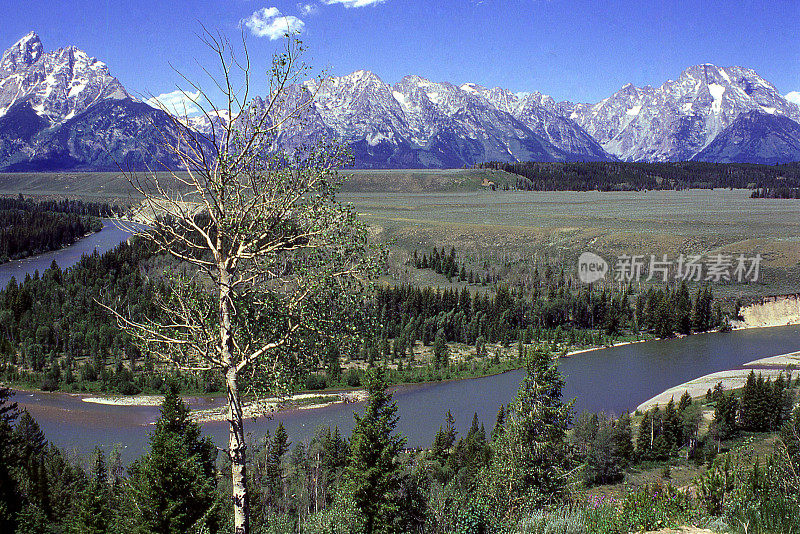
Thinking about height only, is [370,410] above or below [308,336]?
below

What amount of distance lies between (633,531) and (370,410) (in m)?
11.6

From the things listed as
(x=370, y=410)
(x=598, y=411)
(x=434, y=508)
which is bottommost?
(x=598, y=411)

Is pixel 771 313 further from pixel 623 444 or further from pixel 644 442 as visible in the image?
pixel 623 444

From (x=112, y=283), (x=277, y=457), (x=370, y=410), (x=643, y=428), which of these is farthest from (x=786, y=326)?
(x=112, y=283)

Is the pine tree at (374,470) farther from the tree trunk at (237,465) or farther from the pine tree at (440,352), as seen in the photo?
the pine tree at (440,352)

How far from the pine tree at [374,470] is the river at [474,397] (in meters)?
19.9

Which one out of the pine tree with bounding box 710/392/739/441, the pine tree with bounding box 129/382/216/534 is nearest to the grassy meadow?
the pine tree with bounding box 710/392/739/441

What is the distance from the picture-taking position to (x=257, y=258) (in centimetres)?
982

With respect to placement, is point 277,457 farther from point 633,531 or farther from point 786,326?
point 786,326

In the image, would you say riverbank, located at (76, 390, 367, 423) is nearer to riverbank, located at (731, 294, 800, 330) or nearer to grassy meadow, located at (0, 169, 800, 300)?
grassy meadow, located at (0, 169, 800, 300)

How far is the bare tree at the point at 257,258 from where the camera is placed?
9.16 meters

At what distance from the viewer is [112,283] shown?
79.6 metres

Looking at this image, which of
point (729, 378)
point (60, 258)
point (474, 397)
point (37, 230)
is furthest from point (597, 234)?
point (37, 230)

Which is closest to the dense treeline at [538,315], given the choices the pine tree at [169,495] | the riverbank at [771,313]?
the riverbank at [771,313]
